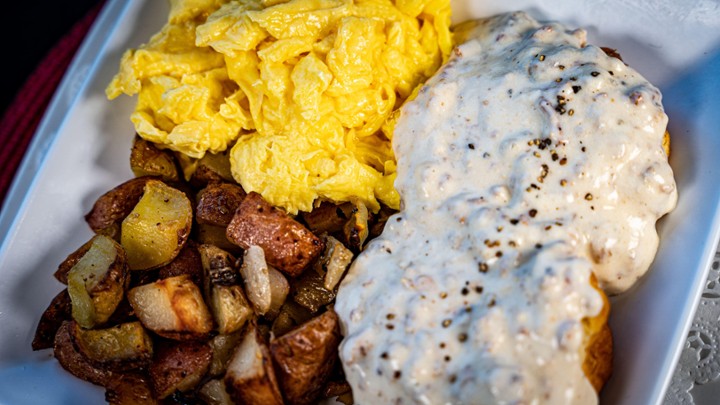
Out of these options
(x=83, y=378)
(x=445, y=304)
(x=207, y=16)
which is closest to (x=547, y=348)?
(x=445, y=304)

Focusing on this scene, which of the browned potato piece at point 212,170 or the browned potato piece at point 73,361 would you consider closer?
the browned potato piece at point 73,361

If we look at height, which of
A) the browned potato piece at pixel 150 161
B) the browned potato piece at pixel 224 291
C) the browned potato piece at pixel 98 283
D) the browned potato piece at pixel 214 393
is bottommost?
the browned potato piece at pixel 214 393

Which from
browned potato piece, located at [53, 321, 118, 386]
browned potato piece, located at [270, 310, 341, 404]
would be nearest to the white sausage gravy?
browned potato piece, located at [270, 310, 341, 404]

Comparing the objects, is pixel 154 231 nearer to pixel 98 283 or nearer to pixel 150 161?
pixel 98 283

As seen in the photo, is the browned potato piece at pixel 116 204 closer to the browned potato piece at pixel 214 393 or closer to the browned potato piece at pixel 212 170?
the browned potato piece at pixel 212 170

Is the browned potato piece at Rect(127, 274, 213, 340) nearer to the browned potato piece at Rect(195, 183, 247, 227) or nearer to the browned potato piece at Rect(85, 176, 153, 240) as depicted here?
the browned potato piece at Rect(195, 183, 247, 227)

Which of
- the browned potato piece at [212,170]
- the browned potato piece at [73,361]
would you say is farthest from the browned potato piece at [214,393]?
the browned potato piece at [212,170]
